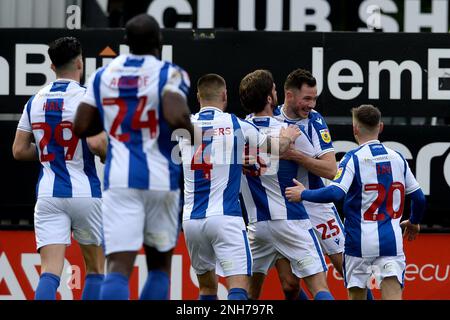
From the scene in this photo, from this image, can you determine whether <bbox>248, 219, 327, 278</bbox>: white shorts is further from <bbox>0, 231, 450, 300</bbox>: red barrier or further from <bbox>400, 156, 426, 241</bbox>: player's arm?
<bbox>0, 231, 450, 300</bbox>: red barrier

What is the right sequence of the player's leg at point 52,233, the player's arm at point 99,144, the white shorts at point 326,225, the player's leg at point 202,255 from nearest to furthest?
the player's arm at point 99,144
the player's leg at point 52,233
the player's leg at point 202,255
the white shorts at point 326,225

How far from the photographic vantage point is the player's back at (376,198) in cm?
812

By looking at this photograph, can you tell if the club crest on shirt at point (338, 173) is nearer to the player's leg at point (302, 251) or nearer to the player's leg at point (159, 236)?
the player's leg at point (302, 251)

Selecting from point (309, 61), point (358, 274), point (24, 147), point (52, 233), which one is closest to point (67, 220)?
point (52, 233)

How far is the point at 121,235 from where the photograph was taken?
243 inches

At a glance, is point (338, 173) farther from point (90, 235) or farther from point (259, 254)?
point (90, 235)

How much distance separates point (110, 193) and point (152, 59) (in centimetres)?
82

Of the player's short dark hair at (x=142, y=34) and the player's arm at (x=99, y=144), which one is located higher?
the player's short dark hair at (x=142, y=34)

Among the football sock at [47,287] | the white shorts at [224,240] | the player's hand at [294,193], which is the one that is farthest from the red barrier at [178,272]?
the football sock at [47,287]

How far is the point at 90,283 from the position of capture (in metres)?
7.81

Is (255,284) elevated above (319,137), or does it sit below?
below

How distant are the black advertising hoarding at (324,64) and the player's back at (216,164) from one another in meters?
1.77

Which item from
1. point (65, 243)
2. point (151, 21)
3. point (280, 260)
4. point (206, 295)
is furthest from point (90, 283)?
point (151, 21)

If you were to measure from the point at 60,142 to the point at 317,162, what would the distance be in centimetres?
199
